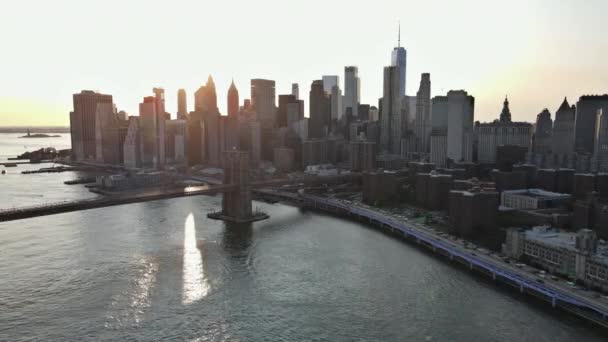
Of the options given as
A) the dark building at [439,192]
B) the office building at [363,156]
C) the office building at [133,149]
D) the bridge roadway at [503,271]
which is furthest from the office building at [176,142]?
the bridge roadway at [503,271]

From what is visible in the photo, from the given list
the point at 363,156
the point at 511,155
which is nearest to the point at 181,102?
the point at 363,156

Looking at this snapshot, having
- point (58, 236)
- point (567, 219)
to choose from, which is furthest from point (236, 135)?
point (567, 219)

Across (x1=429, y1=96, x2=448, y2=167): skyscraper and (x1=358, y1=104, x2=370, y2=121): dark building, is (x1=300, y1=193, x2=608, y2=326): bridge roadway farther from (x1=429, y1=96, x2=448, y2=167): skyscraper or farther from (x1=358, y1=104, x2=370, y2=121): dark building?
(x1=358, y1=104, x2=370, y2=121): dark building

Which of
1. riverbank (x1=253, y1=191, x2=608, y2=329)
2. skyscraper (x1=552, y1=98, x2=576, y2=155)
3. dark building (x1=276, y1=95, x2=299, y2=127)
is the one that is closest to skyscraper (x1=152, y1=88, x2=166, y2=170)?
dark building (x1=276, y1=95, x2=299, y2=127)

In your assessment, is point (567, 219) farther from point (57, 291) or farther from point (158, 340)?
point (57, 291)

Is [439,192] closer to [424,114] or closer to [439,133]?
[439,133]

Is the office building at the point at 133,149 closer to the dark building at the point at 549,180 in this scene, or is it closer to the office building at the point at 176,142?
the office building at the point at 176,142
